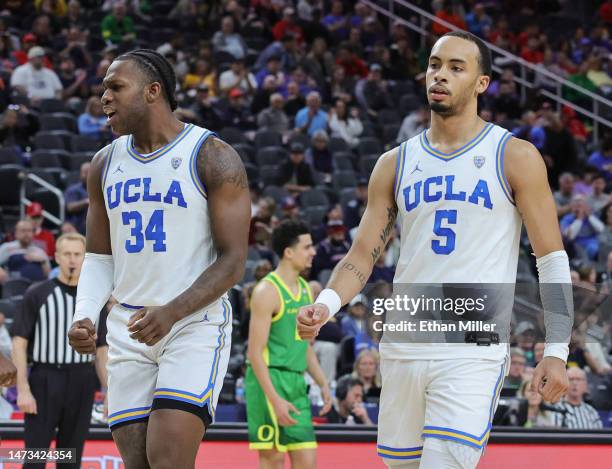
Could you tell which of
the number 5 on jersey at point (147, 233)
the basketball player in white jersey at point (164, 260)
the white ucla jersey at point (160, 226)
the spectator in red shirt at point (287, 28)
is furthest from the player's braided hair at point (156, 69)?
the spectator in red shirt at point (287, 28)

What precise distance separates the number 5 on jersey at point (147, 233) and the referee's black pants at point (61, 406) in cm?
289

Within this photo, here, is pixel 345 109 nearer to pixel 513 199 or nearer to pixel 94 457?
pixel 94 457

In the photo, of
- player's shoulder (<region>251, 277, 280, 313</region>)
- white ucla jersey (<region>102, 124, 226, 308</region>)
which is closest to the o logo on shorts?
player's shoulder (<region>251, 277, 280, 313</region>)

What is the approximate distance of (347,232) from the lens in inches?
525

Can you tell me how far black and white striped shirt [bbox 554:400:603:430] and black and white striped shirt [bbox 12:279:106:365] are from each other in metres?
3.59

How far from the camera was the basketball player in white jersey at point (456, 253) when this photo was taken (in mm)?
4344

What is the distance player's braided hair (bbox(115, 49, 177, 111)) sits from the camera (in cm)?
484

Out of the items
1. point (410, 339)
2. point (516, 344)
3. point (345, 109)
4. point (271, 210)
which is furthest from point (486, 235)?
point (345, 109)

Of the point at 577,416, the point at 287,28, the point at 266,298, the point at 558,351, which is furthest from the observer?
the point at 287,28

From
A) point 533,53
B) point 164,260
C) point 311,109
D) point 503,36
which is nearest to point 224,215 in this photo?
point 164,260

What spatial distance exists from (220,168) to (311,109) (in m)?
10.8

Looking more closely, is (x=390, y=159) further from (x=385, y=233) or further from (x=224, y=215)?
(x=224, y=215)

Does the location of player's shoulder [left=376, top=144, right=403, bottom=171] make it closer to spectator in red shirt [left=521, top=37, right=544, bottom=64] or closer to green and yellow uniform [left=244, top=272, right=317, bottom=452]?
green and yellow uniform [left=244, top=272, right=317, bottom=452]

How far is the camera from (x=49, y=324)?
7.43 meters
